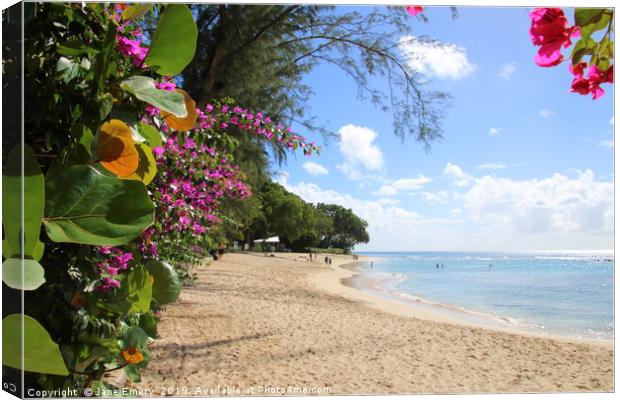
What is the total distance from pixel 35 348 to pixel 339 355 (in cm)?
437

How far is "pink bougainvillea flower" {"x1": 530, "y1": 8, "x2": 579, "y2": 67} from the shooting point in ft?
1.80

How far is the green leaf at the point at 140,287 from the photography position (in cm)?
68

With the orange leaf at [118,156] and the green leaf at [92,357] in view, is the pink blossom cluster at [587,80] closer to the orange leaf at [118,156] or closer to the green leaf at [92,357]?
the orange leaf at [118,156]

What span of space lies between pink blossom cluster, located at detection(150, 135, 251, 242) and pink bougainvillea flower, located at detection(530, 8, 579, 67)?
1457 millimetres

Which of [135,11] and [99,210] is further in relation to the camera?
[135,11]

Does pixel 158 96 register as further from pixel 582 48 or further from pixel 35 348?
pixel 582 48

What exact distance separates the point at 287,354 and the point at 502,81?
2937 mm

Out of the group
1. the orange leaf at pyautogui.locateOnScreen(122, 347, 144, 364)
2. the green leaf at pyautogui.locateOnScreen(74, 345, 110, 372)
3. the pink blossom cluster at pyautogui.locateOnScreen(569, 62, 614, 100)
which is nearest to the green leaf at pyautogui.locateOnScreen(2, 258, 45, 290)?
the pink blossom cluster at pyautogui.locateOnScreen(569, 62, 614, 100)

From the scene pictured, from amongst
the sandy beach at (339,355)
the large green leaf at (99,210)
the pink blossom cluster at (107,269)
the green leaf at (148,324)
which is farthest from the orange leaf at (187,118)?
the sandy beach at (339,355)

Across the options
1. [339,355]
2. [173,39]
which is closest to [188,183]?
[173,39]

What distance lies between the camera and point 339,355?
174 inches

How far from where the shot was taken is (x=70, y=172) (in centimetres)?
31

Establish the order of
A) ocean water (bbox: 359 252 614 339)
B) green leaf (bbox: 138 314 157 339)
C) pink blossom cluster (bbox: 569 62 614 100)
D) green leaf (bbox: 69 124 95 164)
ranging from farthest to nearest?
ocean water (bbox: 359 252 614 339) → green leaf (bbox: 138 314 157 339) → pink blossom cluster (bbox: 569 62 614 100) → green leaf (bbox: 69 124 95 164)

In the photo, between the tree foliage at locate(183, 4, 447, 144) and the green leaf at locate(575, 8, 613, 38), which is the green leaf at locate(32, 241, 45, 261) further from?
the tree foliage at locate(183, 4, 447, 144)
